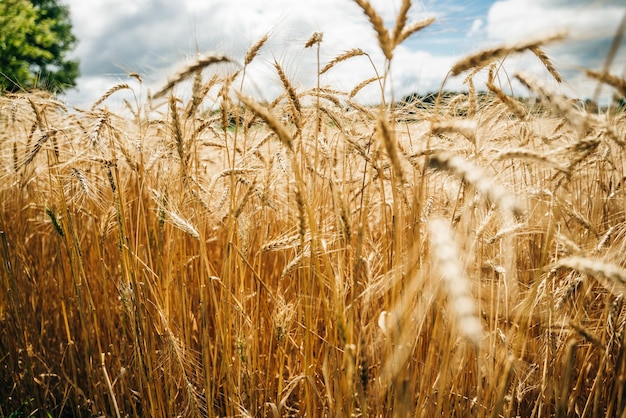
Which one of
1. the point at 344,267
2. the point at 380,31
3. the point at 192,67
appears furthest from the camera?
the point at 344,267

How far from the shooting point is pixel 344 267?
1430 mm

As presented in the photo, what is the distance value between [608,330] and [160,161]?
1881 mm

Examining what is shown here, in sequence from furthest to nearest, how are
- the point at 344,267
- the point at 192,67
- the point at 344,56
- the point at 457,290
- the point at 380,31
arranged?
1. the point at 344,56
2. the point at 344,267
3. the point at 192,67
4. the point at 380,31
5. the point at 457,290

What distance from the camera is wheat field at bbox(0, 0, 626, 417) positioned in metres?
1.00

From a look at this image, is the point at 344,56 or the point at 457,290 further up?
the point at 344,56

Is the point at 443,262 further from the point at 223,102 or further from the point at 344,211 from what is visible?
the point at 223,102

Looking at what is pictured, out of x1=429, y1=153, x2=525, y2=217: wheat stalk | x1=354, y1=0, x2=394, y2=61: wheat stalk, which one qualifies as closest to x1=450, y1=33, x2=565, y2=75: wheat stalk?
x1=354, y1=0, x2=394, y2=61: wheat stalk

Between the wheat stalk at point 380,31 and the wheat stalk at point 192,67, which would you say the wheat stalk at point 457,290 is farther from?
the wheat stalk at point 192,67

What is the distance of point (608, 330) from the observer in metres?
1.30

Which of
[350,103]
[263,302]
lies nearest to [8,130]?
[263,302]

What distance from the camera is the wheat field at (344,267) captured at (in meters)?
1.00

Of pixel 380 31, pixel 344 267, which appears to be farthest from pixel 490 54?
pixel 344 267

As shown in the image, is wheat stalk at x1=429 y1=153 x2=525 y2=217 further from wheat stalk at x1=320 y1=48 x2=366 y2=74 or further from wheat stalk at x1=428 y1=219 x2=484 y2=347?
wheat stalk at x1=320 y1=48 x2=366 y2=74

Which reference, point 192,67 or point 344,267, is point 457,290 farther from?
point 192,67
